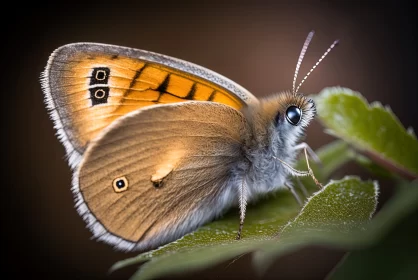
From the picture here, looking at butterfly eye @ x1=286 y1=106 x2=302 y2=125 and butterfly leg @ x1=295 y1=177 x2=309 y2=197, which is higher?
butterfly eye @ x1=286 y1=106 x2=302 y2=125

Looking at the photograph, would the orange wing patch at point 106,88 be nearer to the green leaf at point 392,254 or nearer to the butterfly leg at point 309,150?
the butterfly leg at point 309,150

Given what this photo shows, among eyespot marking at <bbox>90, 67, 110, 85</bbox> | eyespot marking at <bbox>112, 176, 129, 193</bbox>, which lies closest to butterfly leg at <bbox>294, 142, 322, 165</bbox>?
eyespot marking at <bbox>112, 176, 129, 193</bbox>

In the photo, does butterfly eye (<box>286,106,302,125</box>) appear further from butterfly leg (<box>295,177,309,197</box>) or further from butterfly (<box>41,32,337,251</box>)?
butterfly leg (<box>295,177,309,197</box>)

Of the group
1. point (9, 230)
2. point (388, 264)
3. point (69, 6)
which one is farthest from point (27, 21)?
point (388, 264)

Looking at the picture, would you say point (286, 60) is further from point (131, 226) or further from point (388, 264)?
point (388, 264)

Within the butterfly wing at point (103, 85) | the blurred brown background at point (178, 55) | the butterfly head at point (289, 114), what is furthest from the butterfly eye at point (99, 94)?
the blurred brown background at point (178, 55)

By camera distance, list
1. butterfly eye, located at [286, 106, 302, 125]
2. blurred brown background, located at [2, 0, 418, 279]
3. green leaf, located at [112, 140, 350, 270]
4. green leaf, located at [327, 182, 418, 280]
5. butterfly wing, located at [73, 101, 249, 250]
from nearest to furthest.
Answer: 1. green leaf, located at [327, 182, 418, 280]
2. green leaf, located at [112, 140, 350, 270]
3. butterfly wing, located at [73, 101, 249, 250]
4. butterfly eye, located at [286, 106, 302, 125]
5. blurred brown background, located at [2, 0, 418, 279]
